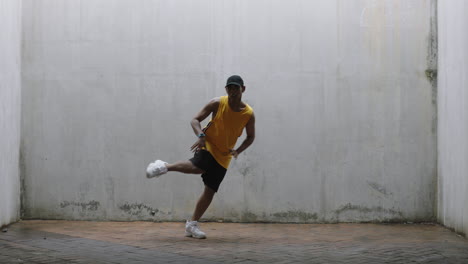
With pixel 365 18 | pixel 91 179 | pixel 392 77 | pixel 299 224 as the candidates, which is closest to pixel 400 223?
pixel 299 224

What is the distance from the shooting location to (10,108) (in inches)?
276

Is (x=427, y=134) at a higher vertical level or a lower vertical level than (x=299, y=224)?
higher

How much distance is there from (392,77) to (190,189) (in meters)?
2.66

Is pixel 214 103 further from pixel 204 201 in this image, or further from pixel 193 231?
pixel 193 231

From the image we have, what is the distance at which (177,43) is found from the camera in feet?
24.1

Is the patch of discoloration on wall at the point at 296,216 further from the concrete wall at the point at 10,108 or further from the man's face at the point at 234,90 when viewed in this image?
the concrete wall at the point at 10,108

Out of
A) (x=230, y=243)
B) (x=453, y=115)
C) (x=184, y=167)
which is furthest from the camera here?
(x=453, y=115)

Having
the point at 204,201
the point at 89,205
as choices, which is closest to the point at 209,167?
the point at 204,201

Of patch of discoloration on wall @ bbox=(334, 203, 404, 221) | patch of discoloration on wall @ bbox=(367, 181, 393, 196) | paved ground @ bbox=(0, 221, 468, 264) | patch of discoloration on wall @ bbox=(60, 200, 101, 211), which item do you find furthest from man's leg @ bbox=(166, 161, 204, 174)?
patch of discoloration on wall @ bbox=(367, 181, 393, 196)

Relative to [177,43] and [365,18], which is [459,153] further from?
[177,43]

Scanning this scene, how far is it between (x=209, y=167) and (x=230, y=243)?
2.63ft

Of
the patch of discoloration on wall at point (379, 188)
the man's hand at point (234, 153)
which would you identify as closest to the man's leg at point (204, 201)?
the man's hand at point (234, 153)

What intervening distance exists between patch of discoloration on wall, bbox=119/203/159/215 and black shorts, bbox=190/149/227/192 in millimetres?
1348

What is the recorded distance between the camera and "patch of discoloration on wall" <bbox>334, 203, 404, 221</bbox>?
7.28 m
